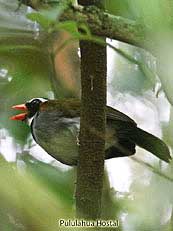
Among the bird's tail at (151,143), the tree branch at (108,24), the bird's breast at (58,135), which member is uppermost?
the tree branch at (108,24)

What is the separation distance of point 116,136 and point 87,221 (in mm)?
181

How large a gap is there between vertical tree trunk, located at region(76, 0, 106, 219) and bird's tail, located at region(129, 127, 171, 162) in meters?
0.08

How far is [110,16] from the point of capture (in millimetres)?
577

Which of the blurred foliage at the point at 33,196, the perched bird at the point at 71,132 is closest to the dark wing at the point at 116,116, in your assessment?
the perched bird at the point at 71,132

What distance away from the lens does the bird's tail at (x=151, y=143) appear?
2.36 ft

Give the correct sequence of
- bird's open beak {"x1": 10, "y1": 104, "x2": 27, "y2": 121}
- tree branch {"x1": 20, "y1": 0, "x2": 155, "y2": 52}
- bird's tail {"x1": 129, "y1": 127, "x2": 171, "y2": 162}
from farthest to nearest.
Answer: bird's open beak {"x1": 10, "y1": 104, "x2": 27, "y2": 121} → bird's tail {"x1": 129, "y1": 127, "x2": 171, "y2": 162} → tree branch {"x1": 20, "y1": 0, "x2": 155, "y2": 52}

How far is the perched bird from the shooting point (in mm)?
790

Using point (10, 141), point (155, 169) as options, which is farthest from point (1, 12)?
point (155, 169)

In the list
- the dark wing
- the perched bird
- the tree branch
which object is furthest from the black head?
the tree branch

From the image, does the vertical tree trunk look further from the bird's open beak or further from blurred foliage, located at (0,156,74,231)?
the bird's open beak

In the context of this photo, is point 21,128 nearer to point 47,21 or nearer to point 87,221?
point 87,221

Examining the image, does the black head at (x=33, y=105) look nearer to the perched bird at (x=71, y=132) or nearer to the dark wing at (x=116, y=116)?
the perched bird at (x=71, y=132)

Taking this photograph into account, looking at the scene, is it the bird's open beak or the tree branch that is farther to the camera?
the bird's open beak

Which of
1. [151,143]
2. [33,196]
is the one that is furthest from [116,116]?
[33,196]
